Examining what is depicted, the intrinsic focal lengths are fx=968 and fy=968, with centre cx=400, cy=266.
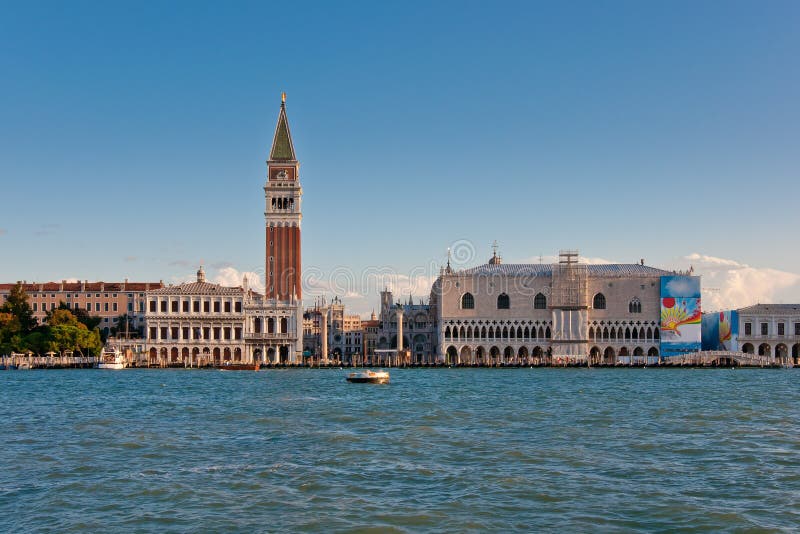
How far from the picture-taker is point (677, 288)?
95750mm

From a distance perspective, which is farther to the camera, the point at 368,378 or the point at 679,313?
the point at 679,313

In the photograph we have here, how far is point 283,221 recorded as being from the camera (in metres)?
98.3

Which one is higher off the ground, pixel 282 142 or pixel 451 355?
pixel 282 142

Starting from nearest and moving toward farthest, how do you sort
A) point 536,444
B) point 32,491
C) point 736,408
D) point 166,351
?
1. point 32,491
2. point 536,444
3. point 736,408
4. point 166,351

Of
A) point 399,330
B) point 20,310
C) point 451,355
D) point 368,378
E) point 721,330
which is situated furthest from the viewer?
point 399,330

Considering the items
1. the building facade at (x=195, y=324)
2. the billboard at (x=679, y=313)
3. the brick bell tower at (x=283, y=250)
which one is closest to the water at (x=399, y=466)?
the building facade at (x=195, y=324)

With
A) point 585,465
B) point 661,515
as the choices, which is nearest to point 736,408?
point 585,465

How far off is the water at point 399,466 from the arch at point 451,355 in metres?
59.1

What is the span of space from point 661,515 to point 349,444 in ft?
35.6

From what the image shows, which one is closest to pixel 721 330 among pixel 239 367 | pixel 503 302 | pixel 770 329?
pixel 770 329

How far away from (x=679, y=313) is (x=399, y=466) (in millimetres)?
78569

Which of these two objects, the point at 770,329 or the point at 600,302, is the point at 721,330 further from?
the point at 600,302

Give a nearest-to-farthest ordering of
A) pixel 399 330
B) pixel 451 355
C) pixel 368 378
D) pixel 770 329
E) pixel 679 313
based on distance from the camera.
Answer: pixel 368 378, pixel 770 329, pixel 679 313, pixel 451 355, pixel 399 330

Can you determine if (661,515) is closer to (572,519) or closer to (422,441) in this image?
(572,519)
